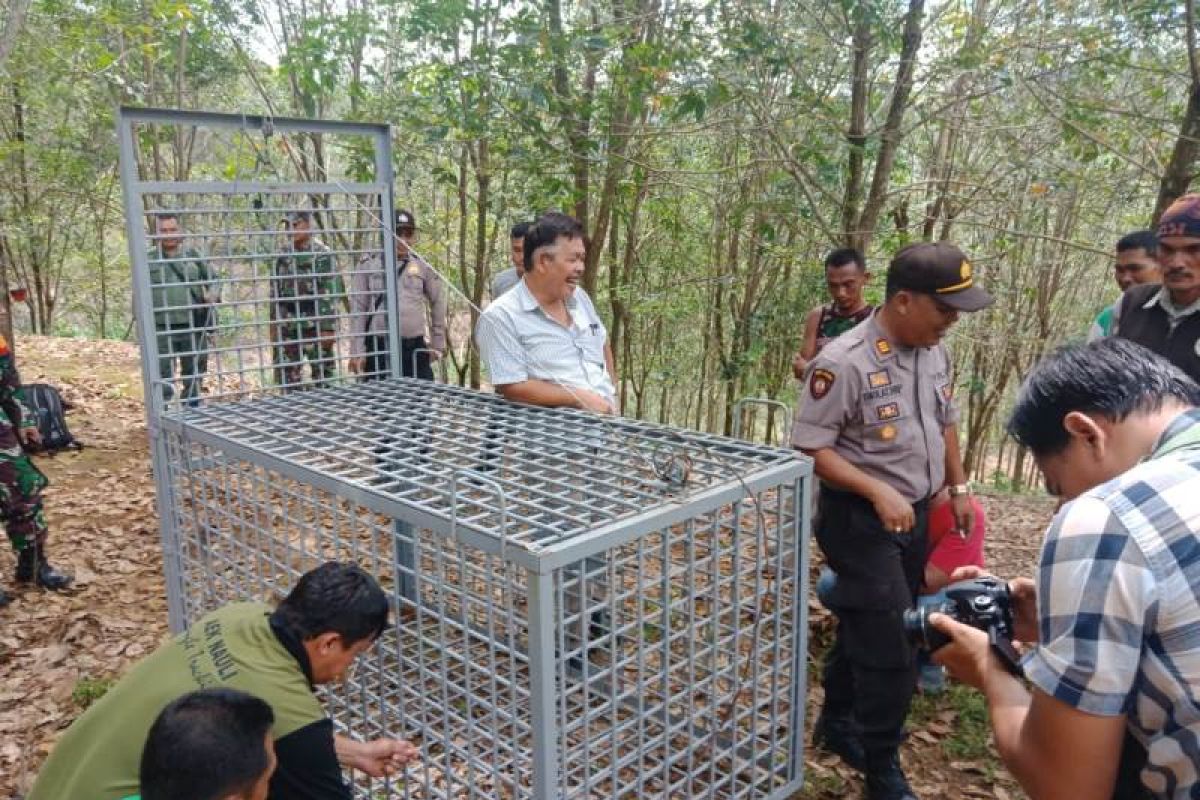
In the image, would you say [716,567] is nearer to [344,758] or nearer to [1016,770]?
[1016,770]

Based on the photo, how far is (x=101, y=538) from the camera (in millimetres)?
5062

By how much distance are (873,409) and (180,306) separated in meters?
2.38

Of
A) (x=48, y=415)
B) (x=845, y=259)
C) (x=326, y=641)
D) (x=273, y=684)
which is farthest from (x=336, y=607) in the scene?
(x=48, y=415)

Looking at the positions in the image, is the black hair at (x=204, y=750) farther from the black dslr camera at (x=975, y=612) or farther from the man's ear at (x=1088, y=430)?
the man's ear at (x=1088, y=430)

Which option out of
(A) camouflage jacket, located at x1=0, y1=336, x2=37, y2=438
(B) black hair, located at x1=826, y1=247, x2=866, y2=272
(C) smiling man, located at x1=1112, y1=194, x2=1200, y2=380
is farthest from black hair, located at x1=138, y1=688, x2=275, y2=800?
(B) black hair, located at x1=826, y1=247, x2=866, y2=272

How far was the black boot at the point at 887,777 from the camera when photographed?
2.68 metres

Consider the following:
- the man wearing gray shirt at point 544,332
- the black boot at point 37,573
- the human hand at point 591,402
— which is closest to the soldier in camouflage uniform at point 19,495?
the black boot at point 37,573

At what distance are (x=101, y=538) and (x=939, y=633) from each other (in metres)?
4.94

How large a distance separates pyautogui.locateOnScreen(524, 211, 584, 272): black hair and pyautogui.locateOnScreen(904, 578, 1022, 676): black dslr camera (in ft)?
6.52

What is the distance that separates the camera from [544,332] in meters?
3.38

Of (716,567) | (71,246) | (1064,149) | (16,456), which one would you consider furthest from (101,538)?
(71,246)

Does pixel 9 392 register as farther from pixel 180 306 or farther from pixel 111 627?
pixel 180 306

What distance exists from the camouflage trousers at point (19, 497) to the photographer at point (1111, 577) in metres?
4.50

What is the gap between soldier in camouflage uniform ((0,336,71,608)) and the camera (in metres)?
4.19
